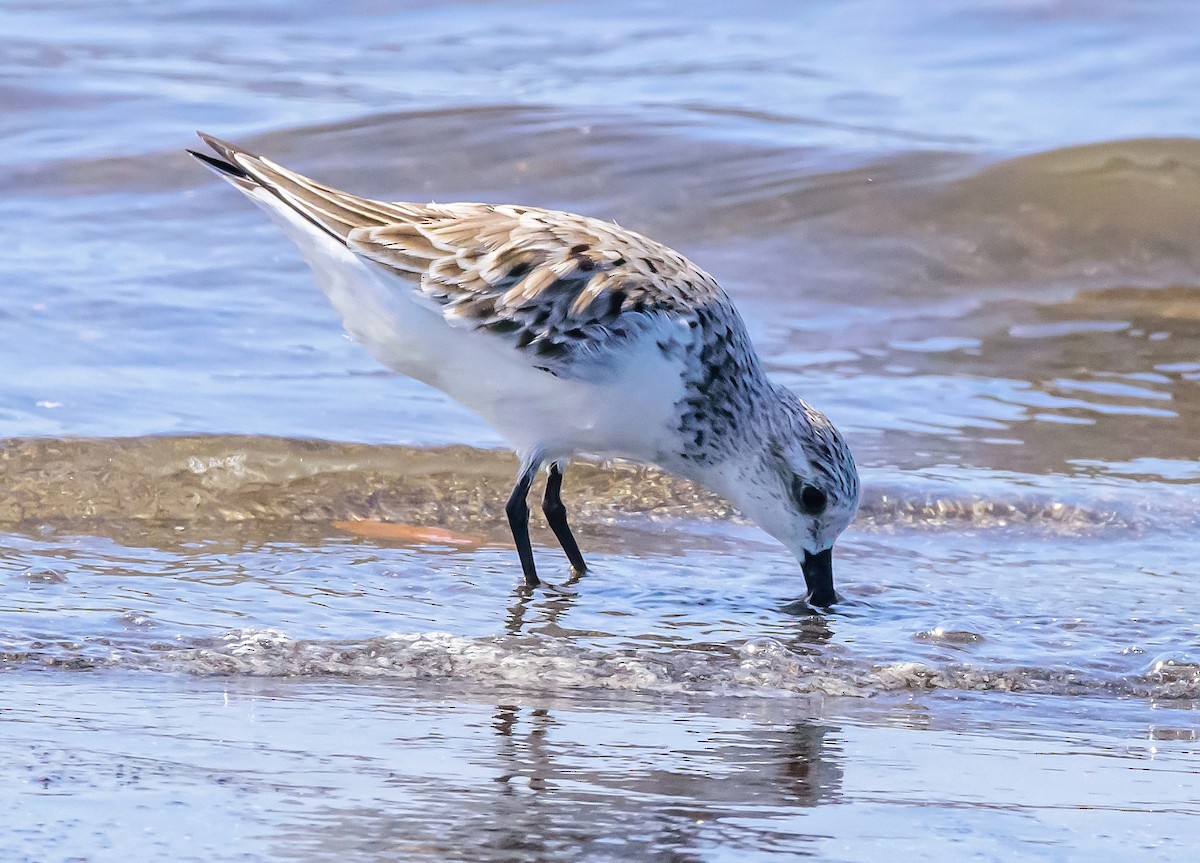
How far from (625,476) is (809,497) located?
148 cm

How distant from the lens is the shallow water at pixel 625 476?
355cm

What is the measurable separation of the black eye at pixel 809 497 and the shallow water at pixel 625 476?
0.30 metres

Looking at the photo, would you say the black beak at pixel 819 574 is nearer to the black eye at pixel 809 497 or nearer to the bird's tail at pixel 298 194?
the black eye at pixel 809 497

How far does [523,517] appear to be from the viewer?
228 inches

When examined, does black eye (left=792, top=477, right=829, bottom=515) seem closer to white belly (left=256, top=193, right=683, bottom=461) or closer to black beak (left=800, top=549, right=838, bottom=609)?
black beak (left=800, top=549, right=838, bottom=609)

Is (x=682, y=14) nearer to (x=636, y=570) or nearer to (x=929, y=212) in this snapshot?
(x=929, y=212)

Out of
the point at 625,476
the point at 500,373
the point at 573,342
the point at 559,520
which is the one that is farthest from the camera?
the point at 625,476

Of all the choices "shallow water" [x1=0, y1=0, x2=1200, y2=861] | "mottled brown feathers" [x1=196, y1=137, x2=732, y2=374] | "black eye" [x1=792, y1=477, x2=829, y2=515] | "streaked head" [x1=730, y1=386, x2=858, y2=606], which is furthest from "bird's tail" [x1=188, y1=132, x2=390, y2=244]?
"black eye" [x1=792, y1=477, x2=829, y2=515]

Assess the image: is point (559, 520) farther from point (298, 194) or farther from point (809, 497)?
point (298, 194)

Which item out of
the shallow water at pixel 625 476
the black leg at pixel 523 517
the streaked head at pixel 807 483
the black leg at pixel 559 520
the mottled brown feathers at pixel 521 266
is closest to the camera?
the shallow water at pixel 625 476

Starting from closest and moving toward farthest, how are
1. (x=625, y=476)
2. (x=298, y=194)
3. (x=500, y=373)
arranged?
(x=500, y=373), (x=298, y=194), (x=625, y=476)

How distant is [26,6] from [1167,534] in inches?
495

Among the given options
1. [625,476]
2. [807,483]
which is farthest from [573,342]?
[625,476]

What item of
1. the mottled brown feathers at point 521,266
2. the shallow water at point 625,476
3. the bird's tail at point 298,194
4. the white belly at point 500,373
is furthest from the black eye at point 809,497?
the bird's tail at point 298,194
